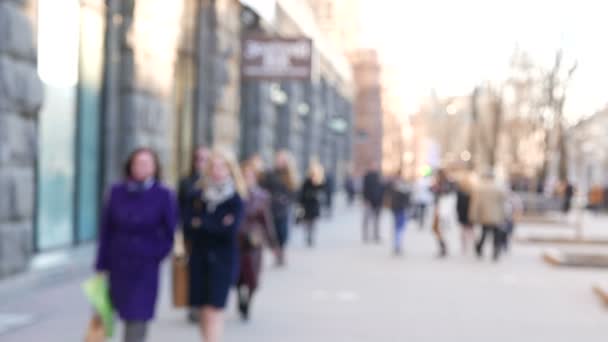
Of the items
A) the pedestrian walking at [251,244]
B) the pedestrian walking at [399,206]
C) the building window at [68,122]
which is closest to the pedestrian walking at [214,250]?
the pedestrian walking at [251,244]

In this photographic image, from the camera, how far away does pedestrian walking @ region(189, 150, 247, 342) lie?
7.09m

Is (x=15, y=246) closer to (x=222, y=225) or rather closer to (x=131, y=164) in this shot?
(x=222, y=225)

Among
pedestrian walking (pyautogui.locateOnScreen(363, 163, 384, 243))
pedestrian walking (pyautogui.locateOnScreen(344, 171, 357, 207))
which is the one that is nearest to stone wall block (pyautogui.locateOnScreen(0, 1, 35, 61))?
pedestrian walking (pyautogui.locateOnScreen(363, 163, 384, 243))

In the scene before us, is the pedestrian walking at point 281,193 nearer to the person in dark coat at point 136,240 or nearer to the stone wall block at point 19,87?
the stone wall block at point 19,87

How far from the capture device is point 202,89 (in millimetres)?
16750

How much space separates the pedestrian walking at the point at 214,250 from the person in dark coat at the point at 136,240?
2.55 ft

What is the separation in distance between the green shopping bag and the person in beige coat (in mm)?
11216

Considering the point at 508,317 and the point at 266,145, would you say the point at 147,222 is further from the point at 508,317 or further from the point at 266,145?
the point at 266,145

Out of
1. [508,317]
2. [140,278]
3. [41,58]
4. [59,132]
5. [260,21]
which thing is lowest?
[508,317]

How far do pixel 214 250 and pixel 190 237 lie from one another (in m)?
0.21

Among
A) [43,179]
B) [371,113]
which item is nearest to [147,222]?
[43,179]

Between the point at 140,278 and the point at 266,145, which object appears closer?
the point at 140,278

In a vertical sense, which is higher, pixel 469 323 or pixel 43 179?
pixel 43 179

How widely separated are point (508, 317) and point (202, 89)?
831cm
